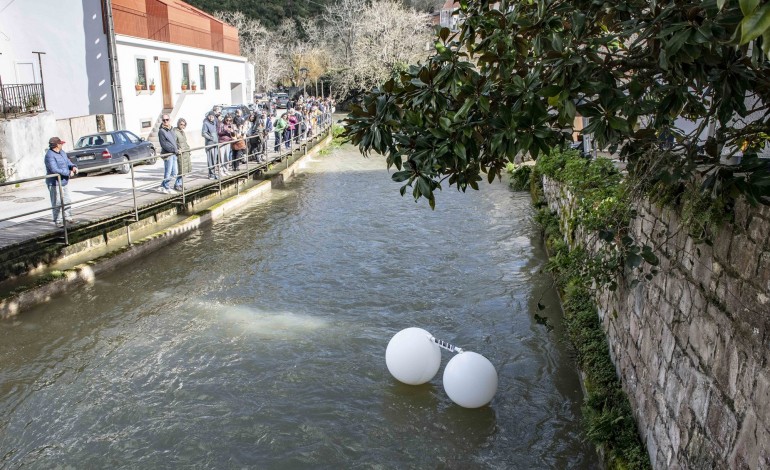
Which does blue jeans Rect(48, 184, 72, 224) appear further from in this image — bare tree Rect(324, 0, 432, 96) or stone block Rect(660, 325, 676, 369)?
bare tree Rect(324, 0, 432, 96)

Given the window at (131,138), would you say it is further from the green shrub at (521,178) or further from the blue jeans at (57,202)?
the green shrub at (521,178)

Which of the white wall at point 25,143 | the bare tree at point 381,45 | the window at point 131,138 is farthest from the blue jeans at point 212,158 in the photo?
the bare tree at point 381,45

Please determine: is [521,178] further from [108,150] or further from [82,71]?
[82,71]

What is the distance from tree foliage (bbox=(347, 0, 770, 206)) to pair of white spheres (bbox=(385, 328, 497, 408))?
263 centimetres

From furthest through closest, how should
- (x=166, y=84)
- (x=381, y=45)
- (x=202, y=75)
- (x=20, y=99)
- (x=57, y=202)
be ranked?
(x=381, y=45) → (x=202, y=75) → (x=166, y=84) → (x=20, y=99) → (x=57, y=202)

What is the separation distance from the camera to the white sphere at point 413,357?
705 cm

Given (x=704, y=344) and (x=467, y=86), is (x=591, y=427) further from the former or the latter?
(x=467, y=86)

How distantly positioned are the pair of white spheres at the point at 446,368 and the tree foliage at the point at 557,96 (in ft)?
8.62

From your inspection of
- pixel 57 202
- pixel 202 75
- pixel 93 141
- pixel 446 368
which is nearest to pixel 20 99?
pixel 93 141

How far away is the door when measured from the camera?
27.8 metres

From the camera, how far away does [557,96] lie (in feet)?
12.7

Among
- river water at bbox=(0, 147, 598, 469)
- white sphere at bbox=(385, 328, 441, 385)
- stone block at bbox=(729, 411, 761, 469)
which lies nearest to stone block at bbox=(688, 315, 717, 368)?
stone block at bbox=(729, 411, 761, 469)

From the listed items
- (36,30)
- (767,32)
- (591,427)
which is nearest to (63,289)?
(591,427)

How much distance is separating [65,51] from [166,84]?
5.76 m
